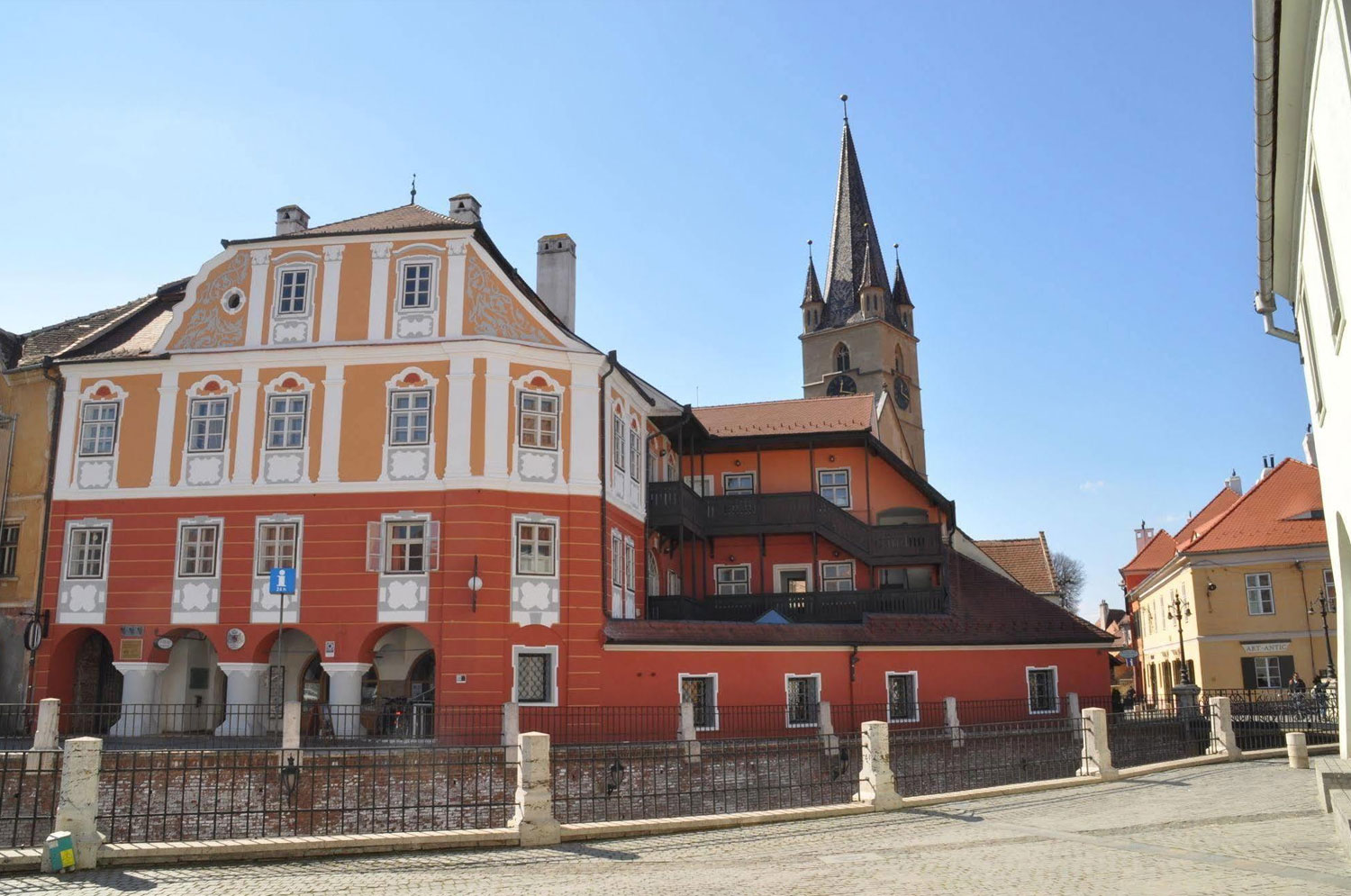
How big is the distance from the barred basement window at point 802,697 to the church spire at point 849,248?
50304mm

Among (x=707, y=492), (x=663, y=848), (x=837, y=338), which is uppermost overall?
(x=837, y=338)

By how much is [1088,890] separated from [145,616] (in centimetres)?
2193

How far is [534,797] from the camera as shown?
13930 mm

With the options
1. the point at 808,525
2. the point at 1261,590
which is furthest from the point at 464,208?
the point at 1261,590

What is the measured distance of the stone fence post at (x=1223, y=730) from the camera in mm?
23359

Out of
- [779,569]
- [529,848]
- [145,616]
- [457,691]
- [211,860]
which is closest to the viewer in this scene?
[211,860]

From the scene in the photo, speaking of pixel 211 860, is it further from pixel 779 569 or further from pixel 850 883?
pixel 779 569

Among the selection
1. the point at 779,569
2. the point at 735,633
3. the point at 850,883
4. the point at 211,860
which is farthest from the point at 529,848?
the point at 779,569

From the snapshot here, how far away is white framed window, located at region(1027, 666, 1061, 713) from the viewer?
1169 inches

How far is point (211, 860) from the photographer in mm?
12867

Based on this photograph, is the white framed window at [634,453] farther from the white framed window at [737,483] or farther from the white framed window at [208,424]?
the white framed window at [208,424]

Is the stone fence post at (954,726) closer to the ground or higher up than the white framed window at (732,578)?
closer to the ground

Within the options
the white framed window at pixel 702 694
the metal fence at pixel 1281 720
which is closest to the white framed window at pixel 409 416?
the white framed window at pixel 702 694

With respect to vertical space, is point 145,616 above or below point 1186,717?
above
